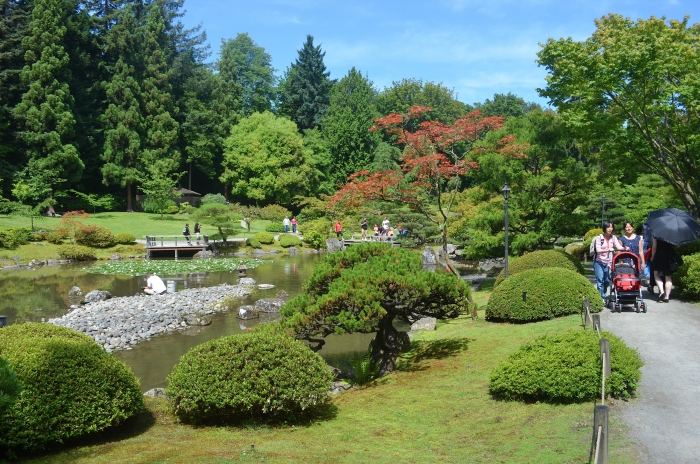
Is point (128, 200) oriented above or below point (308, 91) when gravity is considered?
below

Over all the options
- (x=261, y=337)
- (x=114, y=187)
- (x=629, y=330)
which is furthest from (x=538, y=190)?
(x=114, y=187)

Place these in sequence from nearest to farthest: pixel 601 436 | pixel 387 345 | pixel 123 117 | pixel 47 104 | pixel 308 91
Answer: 1. pixel 601 436
2. pixel 387 345
3. pixel 47 104
4. pixel 123 117
5. pixel 308 91

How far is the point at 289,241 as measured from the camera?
38969 millimetres

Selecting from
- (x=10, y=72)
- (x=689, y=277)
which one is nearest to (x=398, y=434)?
(x=689, y=277)

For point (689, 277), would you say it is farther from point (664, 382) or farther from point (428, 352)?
point (428, 352)

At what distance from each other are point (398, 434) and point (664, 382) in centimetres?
343

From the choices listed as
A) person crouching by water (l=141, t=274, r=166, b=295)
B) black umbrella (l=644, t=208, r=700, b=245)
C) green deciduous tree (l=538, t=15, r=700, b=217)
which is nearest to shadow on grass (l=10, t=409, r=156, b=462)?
black umbrella (l=644, t=208, r=700, b=245)

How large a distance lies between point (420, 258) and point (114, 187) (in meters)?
44.3

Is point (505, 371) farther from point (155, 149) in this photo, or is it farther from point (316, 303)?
point (155, 149)

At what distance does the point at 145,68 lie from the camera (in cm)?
4853

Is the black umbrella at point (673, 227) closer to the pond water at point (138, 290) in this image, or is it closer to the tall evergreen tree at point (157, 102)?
the pond water at point (138, 290)

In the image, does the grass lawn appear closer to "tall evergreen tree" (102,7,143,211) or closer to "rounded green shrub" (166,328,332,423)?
"rounded green shrub" (166,328,332,423)

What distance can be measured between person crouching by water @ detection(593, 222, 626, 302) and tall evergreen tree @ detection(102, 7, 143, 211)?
40495mm

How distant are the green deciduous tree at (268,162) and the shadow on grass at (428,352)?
38.1m
